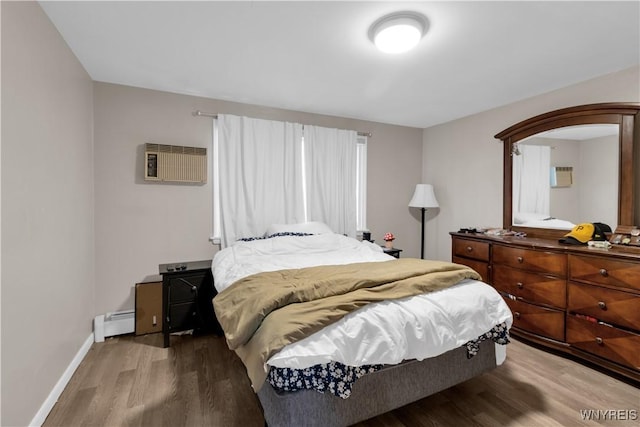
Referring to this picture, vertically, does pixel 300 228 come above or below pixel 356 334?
above

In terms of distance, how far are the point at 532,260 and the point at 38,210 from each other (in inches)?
139

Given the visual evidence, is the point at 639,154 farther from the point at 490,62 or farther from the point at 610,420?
the point at 610,420

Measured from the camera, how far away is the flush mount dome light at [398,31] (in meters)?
1.82

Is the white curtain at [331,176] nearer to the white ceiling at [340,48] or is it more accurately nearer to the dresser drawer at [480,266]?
the white ceiling at [340,48]

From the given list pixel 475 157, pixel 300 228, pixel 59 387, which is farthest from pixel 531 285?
pixel 59 387

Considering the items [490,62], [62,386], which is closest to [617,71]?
[490,62]

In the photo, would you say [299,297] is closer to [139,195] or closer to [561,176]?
[139,195]

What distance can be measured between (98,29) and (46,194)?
1116 millimetres

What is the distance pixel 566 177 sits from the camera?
2881 mm

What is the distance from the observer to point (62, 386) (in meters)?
1.99

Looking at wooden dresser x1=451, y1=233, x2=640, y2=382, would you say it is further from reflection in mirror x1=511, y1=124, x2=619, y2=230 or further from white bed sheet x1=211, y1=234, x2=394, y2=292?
white bed sheet x1=211, y1=234, x2=394, y2=292

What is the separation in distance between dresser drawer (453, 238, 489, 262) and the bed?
1188mm

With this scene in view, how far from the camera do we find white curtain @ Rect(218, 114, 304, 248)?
3.25 m

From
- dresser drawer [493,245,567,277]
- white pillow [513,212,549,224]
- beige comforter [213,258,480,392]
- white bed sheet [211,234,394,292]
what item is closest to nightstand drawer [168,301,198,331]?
white bed sheet [211,234,394,292]
